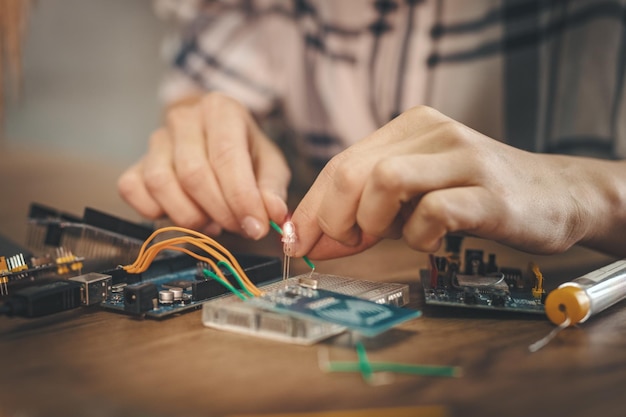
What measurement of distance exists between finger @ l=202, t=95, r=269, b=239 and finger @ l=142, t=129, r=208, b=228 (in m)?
0.09

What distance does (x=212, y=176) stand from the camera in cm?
115

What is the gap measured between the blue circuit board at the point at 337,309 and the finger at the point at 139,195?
1.83 ft

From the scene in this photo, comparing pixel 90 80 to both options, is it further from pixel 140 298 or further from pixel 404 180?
pixel 404 180

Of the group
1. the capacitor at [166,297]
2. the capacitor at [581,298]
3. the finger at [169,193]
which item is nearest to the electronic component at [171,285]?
the capacitor at [166,297]

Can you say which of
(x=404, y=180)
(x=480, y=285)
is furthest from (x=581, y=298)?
(x=404, y=180)

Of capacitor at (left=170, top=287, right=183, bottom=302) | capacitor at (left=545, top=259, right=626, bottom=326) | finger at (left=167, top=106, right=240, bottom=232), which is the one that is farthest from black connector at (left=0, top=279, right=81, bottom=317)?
capacitor at (left=545, top=259, right=626, bottom=326)

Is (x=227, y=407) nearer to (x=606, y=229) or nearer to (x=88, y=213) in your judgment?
(x=88, y=213)

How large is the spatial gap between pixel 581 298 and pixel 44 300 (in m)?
0.64

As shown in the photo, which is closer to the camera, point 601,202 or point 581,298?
point 581,298

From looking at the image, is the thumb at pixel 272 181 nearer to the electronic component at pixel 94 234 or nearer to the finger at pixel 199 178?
the finger at pixel 199 178

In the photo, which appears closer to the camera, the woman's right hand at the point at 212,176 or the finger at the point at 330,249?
the finger at the point at 330,249

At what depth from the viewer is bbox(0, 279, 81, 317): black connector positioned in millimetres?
755

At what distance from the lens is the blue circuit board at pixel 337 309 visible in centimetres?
68

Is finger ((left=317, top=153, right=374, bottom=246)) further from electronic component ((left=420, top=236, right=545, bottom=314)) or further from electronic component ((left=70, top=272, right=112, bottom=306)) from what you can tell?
electronic component ((left=70, top=272, right=112, bottom=306))
